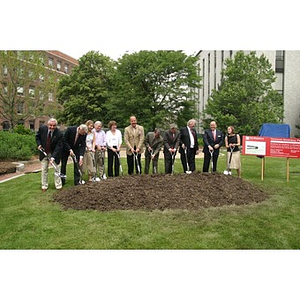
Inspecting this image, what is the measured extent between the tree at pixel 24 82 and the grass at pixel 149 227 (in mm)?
16987

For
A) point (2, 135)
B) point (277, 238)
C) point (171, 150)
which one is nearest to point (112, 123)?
point (171, 150)

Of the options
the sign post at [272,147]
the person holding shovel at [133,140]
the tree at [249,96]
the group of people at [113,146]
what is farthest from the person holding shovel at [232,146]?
the tree at [249,96]

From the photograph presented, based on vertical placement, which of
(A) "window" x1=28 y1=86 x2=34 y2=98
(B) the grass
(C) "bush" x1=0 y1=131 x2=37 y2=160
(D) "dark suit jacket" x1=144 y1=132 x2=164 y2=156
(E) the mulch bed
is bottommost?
(B) the grass

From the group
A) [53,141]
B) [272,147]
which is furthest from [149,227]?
[272,147]

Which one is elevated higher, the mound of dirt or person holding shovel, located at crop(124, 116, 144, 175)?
person holding shovel, located at crop(124, 116, 144, 175)

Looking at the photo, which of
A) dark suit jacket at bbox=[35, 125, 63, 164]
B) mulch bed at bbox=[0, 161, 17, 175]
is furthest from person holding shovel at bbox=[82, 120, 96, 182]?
mulch bed at bbox=[0, 161, 17, 175]

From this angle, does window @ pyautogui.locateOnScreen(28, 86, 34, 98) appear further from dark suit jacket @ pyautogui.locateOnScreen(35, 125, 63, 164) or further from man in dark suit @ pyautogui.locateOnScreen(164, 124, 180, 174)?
man in dark suit @ pyautogui.locateOnScreen(164, 124, 180, 174)

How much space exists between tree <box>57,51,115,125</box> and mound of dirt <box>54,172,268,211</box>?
23.6 meters

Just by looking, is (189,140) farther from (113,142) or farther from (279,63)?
(279,63)

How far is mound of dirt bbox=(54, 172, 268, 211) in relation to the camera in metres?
5.50

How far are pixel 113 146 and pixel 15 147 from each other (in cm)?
620

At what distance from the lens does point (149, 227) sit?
14.3ft

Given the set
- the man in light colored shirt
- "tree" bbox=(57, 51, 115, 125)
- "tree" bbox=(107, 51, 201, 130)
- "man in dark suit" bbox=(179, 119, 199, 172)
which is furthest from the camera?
"tree" bbox=(57, 51, 115, 125)

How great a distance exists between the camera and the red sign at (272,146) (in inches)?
347
